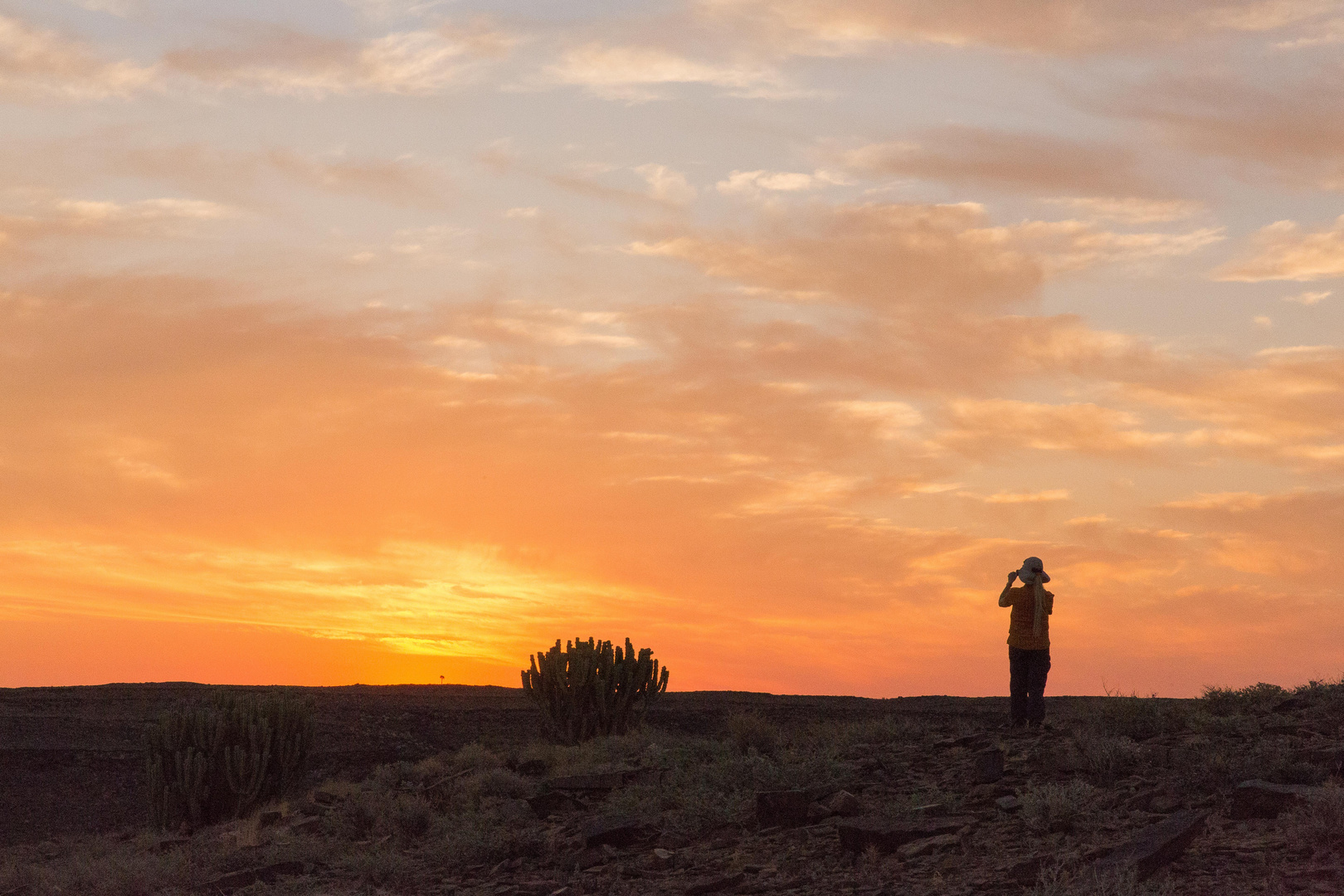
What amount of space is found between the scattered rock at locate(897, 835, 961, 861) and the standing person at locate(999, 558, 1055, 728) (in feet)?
14.5

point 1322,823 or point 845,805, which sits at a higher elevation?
point 1322,823

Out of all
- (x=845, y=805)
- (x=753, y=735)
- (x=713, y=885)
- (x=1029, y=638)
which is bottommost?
(x=713, y=885)

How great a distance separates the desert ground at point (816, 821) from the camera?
10.0 m

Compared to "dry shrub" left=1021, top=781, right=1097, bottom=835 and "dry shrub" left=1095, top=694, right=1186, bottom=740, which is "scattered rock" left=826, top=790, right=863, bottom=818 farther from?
"dry shrub" left=1095, top=694, right=1186, bottom=740

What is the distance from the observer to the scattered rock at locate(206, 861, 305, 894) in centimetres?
1410

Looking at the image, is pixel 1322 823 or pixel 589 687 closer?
pixel 1322 823

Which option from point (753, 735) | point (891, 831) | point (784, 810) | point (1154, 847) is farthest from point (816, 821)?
point (753, 735)

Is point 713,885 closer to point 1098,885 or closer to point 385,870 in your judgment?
point 1098,885

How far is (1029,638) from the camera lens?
49.6 feet

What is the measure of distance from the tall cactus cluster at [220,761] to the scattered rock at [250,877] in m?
6.39

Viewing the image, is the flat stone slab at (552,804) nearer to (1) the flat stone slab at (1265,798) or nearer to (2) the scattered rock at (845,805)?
(2) the scattered rock at (845,805)

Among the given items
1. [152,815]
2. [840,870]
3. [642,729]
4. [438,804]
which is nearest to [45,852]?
[152,815]

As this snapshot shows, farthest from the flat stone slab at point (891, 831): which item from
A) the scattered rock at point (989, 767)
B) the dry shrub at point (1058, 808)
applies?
the scattered rock at point (989, 767)

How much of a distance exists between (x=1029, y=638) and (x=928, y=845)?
185 inches
